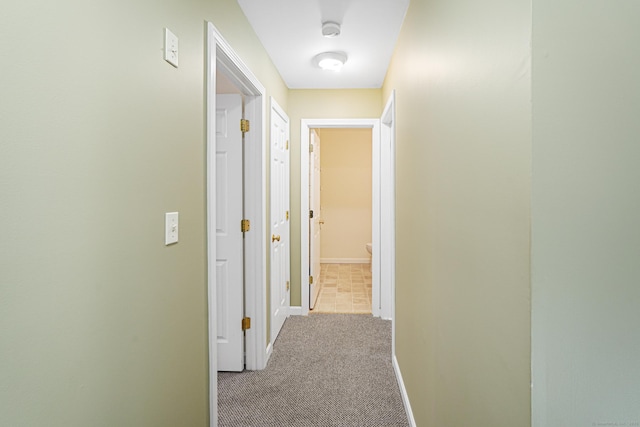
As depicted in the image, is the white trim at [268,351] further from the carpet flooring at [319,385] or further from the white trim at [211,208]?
the white trim at [211,208]

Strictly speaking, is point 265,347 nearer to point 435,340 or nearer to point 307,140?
point 435,340

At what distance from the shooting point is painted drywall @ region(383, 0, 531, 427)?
775 millimetres

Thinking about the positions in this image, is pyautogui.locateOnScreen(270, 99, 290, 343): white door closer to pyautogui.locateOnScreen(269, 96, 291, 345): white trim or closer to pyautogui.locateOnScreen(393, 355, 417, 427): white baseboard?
pyautogui.locateOnScreen(269, 96, 291, 345): white trim

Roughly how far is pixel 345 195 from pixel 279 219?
340 centimetres

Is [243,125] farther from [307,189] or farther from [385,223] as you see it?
[385,223]

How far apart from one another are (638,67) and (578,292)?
1.53ft

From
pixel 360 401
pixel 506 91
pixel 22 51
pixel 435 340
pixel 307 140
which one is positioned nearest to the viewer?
pixel 22 51

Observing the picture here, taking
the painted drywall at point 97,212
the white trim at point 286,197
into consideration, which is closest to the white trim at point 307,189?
the white trim at point 286,197

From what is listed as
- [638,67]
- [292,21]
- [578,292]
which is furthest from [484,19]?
[292,21]

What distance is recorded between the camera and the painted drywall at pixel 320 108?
3.69 metres

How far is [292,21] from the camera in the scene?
2.30 m

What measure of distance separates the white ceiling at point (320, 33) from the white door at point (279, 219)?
43cm

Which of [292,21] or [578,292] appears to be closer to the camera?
[578,292]

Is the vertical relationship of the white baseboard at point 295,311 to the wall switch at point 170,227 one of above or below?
below
